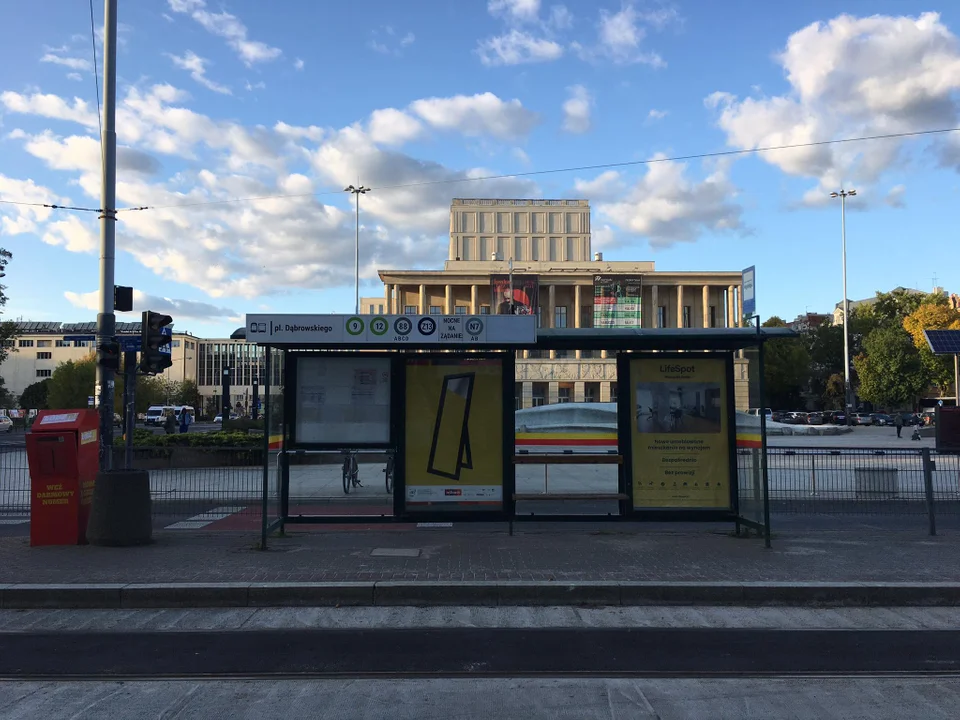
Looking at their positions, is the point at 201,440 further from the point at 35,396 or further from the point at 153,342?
the point at 35,396

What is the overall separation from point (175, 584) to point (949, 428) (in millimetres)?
19961

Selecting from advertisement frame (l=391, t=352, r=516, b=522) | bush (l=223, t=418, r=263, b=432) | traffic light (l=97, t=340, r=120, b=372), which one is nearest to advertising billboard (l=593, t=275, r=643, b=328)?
bush (l=223, t=418, r=263, b=432)

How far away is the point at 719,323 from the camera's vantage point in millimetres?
82812

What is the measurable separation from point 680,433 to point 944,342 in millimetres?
26859

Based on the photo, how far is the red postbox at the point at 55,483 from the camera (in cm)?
1018

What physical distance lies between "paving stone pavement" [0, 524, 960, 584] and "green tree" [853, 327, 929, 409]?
223 feet

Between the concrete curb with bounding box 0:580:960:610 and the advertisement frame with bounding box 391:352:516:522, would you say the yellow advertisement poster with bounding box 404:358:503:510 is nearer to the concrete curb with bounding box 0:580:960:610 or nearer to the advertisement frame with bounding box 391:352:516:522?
the advertisement frame with bounding box 391:352:516:522

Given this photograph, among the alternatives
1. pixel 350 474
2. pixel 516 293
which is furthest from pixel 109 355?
pixel 516 293

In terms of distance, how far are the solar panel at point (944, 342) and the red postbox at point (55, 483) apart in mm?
31240

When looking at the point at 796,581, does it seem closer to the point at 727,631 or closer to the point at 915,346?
the point at 727,631

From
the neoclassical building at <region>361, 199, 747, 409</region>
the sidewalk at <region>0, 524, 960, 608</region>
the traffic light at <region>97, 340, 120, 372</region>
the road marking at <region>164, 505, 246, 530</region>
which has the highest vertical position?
the neoclassical building at <region>361, 199, 747, 409</region>

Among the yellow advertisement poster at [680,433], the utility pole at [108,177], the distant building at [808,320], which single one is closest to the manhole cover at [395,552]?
the yellow advertisement poster at [680,433]

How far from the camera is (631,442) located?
1102cm

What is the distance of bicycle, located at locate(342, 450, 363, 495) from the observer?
39.1 feet
